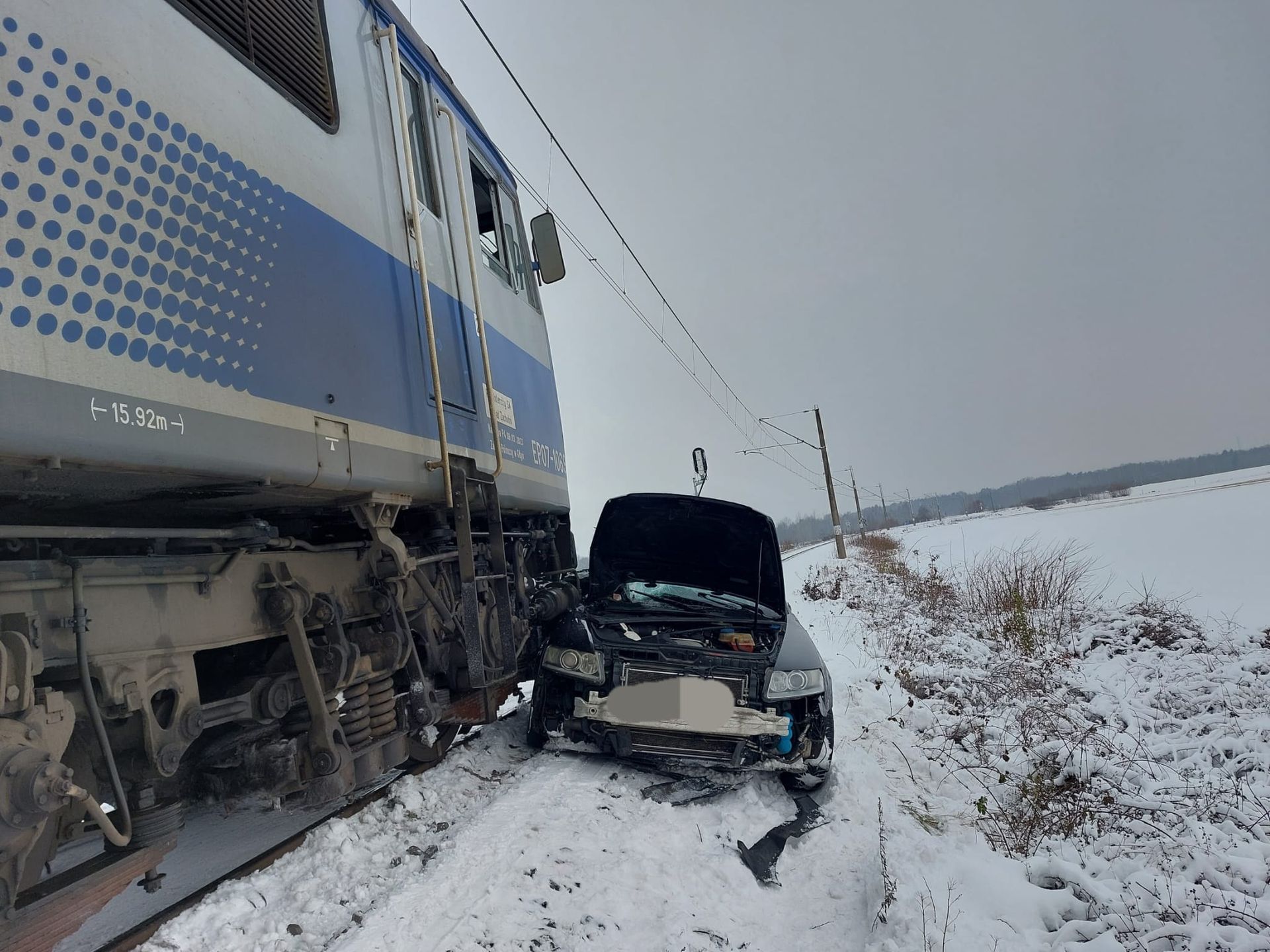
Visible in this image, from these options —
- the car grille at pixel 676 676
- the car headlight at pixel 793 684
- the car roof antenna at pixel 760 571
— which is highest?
the car roof antenna at pixel 760 571

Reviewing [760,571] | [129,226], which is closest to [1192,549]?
[760,571]

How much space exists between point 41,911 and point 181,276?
6.02 ft

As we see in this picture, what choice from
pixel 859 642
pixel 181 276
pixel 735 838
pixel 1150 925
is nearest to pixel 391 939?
pixel 735 838

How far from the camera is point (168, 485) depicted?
2.36 m

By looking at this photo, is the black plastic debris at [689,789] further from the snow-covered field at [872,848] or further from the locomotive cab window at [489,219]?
the locomotive cab window at [489,219]

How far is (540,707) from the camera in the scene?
16.4 feet

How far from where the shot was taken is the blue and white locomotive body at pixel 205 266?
70.9 inches

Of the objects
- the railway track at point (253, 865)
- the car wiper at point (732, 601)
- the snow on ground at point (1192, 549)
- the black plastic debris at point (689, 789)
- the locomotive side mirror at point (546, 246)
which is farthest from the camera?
the snow on ground at point (1192, 549)

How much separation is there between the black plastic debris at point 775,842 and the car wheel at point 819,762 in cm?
15

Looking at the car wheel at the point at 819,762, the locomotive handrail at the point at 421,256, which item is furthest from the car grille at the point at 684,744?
the locomotive handrail at the point at 421,256

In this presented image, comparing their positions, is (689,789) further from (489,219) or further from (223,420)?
(489,219)

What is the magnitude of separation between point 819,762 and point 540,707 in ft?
6.17

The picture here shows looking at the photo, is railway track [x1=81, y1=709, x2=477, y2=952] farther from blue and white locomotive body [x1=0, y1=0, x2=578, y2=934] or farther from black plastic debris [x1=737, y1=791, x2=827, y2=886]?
black plastic debris [x1=737, y1=791, x2=827, y2=886]

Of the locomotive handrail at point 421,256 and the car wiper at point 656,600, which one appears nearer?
the locomotive handrail at point 421,256
